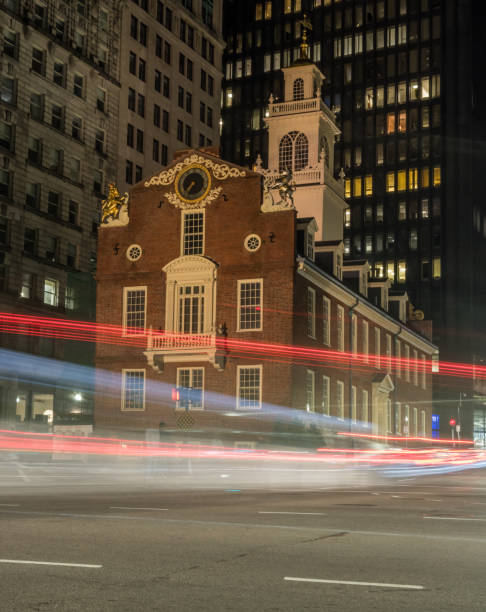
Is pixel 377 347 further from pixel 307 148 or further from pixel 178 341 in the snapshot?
pixel 178 341

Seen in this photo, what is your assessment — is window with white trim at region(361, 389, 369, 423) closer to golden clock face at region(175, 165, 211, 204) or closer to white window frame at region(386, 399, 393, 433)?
white window frame at region(386, 399, 393, 433)

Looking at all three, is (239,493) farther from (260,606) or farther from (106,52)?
(106,52)

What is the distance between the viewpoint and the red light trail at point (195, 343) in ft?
149

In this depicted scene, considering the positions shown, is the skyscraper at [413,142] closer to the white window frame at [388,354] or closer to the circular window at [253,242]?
the white window frame at [388,354]

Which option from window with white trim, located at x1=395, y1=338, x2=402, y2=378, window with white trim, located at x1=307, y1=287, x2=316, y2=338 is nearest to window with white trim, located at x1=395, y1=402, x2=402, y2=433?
window with white trim, located at x1=395, y1=338, x2=402, y2=378

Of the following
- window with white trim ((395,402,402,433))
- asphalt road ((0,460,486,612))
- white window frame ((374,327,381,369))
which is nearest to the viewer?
asphalt road ((0,460,486,612))

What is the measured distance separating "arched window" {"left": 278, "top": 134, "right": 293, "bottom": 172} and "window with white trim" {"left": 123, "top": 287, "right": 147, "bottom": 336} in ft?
51.7

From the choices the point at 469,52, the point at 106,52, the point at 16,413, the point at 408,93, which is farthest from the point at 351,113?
the point at 16,413

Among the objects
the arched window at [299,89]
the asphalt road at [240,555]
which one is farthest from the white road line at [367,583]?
the arched window at [299,89]

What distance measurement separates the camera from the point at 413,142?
11419 centimetres

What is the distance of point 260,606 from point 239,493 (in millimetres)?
16477

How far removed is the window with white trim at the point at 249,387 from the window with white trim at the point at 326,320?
666 cm

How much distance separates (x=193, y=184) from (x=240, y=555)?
38474mm

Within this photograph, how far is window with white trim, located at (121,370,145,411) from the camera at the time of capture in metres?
47.8
